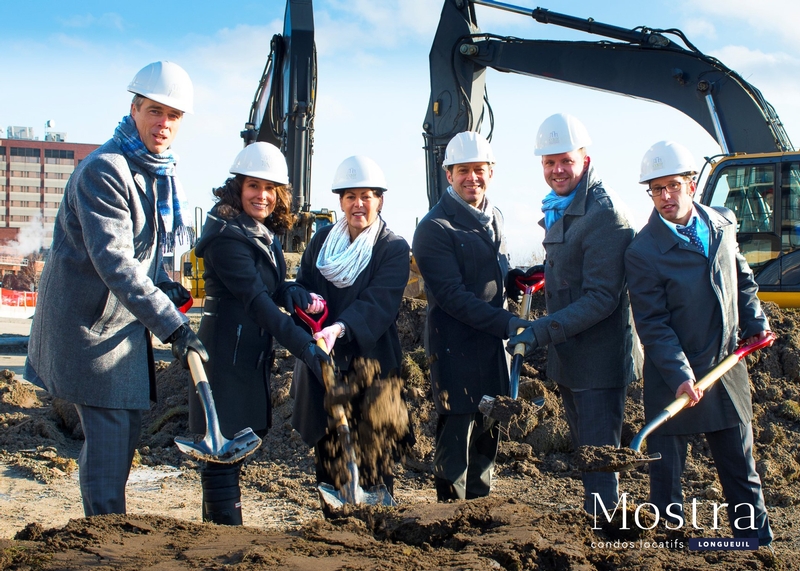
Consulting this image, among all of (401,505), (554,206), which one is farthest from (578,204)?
(401,505)

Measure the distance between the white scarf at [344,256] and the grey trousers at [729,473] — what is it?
1579 millimetres

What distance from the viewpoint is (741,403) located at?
11.7 feet

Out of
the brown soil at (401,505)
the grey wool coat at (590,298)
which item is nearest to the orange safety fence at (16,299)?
the brown soil at (401,505)

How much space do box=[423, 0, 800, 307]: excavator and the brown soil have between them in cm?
141

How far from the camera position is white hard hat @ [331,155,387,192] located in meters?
3.95

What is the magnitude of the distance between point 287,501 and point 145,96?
2.94 meters

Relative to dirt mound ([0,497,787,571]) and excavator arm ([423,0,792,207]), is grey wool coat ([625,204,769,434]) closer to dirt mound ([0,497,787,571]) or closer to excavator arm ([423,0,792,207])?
dirt mound ([0,497,787,571])

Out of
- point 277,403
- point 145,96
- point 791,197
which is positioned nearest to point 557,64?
point 791,197

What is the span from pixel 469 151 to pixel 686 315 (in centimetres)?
132

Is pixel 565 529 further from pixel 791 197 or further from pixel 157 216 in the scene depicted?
pixel 791 197

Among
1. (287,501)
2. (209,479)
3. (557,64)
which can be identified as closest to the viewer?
(209,479)

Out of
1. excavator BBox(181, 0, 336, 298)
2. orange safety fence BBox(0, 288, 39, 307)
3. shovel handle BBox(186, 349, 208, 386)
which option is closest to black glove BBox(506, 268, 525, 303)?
shovel handle BBox(186, 349, 208, 386)

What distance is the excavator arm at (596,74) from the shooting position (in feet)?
32.0

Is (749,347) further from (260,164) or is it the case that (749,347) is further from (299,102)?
(299,102)
